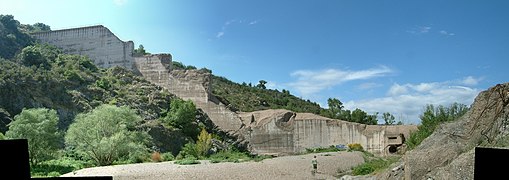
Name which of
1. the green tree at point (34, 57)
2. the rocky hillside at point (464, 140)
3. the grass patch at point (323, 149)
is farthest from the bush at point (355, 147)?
the green tree at point (34, 57)

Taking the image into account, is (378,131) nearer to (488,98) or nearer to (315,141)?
(315,141)

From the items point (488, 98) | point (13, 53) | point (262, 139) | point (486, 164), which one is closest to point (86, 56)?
point (13, 53)

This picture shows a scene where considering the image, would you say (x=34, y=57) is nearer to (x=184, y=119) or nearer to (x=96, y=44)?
(x=96, y=44)

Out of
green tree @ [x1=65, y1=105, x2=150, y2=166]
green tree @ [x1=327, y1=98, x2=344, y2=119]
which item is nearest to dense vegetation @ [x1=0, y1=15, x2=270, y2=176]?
green tree @ [x1=65, y1=105, x2=150, y2=166]

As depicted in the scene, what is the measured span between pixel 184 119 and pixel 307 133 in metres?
14.2

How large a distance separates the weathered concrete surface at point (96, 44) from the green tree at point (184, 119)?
18.0 m

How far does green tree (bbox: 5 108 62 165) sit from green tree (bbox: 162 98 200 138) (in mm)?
18179

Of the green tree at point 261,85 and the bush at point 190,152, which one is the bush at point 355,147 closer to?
the bush at point 190,152

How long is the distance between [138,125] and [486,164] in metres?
48.7

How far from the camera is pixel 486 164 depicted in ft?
3.33

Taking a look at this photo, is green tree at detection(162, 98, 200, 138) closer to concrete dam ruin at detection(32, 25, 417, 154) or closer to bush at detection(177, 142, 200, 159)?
concrete dam ruin at detection(32, 25, 417, 154)

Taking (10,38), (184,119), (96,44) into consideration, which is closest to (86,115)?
(184,119)

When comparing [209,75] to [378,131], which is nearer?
[378,131]

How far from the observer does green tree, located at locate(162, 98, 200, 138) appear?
53.5m
